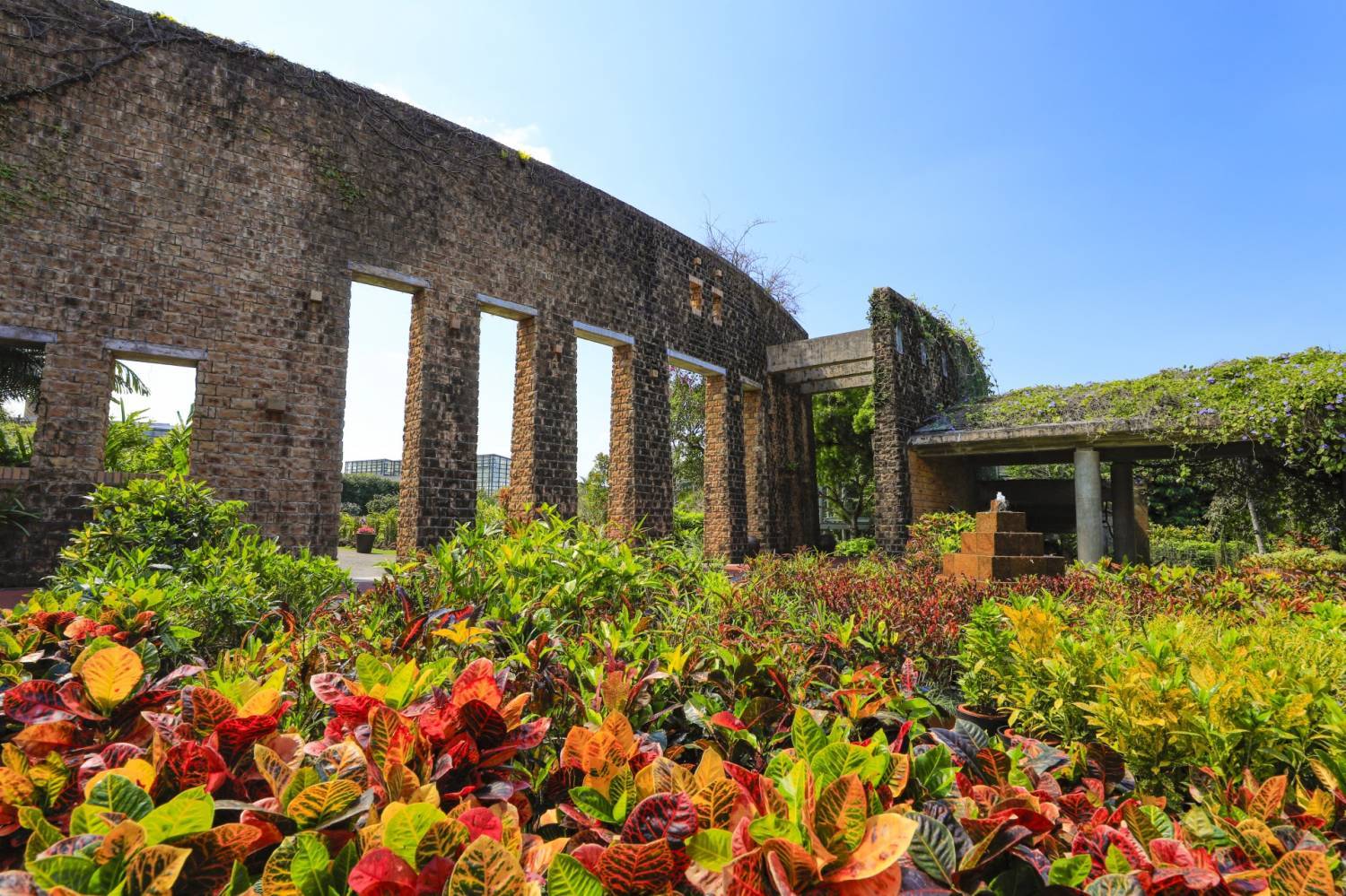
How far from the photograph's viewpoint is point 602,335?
458 inches

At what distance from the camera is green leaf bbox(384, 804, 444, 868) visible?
0.77m

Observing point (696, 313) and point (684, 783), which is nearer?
point (684, 783)

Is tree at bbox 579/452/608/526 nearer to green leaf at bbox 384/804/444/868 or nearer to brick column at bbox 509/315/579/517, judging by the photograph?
brick column at bbox 509/315/579/517

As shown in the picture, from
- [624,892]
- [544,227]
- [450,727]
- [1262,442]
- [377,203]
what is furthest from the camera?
[544,227]

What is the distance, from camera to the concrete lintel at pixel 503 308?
1009 cm

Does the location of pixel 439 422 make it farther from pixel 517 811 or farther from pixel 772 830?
pixel 772 830

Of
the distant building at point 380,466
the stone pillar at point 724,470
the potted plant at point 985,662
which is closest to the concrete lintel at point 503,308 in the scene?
the stone pillar at point 724,470

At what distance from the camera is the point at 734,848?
837 mm

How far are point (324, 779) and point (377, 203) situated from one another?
9486mm

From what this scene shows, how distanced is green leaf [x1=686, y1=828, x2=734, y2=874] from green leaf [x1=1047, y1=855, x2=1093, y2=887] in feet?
1.34

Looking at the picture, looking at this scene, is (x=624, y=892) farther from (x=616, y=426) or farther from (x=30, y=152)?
(x=616, y=426)

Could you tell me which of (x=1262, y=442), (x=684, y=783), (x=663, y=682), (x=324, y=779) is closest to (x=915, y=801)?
(x=684, y=783)

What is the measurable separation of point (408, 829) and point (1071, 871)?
0.80m

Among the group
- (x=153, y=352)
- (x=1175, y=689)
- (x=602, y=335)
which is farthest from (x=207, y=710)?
(x=602, y=335)
